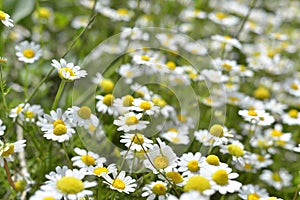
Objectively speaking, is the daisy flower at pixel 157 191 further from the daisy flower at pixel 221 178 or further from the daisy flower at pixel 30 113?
the daisy flower at pixel 30 113

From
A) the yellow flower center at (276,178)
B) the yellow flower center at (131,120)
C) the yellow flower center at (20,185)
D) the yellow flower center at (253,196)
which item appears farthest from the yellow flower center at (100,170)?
the yellow flower center at (276,178)

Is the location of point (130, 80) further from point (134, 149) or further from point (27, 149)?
point (134, 149)

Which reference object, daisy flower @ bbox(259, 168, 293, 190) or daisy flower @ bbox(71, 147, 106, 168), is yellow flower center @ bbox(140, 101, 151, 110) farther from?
daisy flower @ bbox(259, 168, 293, 190)

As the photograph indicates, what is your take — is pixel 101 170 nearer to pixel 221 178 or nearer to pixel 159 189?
pixel 159 189

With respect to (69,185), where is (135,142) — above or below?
above

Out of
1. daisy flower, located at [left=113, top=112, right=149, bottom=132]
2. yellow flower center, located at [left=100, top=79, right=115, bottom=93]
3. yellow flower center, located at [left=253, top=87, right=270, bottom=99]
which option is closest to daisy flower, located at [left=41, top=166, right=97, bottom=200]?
daisy flower, located at [left=113, top=112, right=149, bottom=132]

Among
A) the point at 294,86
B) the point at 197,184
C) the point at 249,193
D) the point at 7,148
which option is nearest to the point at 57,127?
the point at 7,148

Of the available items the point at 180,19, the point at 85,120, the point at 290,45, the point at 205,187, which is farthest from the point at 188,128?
the point at 290,45
